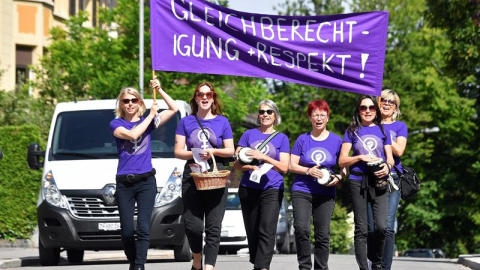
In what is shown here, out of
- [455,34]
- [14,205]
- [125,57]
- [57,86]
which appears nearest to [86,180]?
[14,205]

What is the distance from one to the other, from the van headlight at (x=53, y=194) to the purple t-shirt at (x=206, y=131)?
5313 mm

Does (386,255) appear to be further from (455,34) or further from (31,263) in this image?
(455,34)

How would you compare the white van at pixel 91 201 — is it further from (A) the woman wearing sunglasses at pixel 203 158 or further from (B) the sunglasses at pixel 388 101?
(A) the woman wearing sunglasses at pixel 203 158

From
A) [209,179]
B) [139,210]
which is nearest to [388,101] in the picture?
[209,179]

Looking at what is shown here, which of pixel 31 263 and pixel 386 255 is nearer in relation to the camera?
pixel 386 255

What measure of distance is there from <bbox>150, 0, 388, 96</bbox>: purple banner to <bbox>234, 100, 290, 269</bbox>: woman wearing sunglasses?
1832mm

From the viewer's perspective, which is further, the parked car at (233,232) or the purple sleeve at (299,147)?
the parked car at (233,232)

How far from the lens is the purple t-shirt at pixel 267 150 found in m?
11.3

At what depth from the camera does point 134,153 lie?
36.7 ft

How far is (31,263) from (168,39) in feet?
19.5

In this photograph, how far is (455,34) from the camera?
24.2 m

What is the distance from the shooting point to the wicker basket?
10.6 meters

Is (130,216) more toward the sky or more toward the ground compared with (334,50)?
more toward the ground

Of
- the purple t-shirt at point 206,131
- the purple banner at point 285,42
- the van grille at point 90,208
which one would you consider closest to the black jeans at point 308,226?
the purple t-shirt at point 206,131
